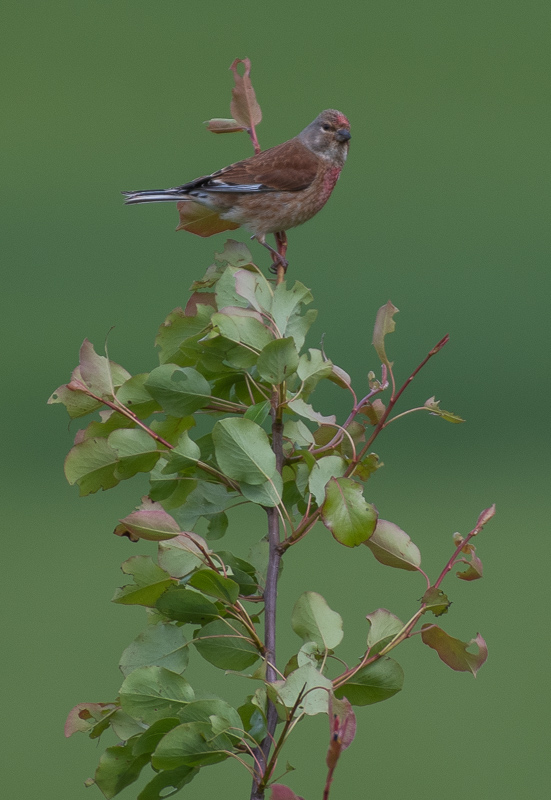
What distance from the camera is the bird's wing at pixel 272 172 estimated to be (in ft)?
3.83

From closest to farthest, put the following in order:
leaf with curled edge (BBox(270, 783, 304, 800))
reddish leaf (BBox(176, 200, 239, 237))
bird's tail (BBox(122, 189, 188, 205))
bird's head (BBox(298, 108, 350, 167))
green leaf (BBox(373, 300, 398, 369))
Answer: leaf with curled edge (BBox(270, 783, 304, 800)) → green leaf (BBox(373, 300, 398, 369)) → reddish leaf (BBox(176, 200, 239, 237)) → bird's tail (BBox(122, 189, 188, 205)) → bird's head (BBox(298, 108, 350, 167))

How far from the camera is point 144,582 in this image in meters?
0.55

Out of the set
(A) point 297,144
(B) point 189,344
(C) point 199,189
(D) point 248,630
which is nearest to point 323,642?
(D) point 248,630

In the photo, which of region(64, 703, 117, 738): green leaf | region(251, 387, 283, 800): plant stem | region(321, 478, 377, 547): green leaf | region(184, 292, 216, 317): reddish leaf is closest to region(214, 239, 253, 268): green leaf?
region(184, 292, 216, 317): reddish leaf

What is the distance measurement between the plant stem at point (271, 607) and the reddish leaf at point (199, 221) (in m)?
0.24

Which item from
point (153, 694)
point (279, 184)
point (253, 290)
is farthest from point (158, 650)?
point (279, 184)

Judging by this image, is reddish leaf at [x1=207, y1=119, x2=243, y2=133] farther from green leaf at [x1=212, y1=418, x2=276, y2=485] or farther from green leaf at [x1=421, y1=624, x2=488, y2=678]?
green leaf at [x1=421, y1=624, x2=488, y2=678]

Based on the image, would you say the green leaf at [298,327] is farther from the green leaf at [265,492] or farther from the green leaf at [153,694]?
the green leaf at [153,694]

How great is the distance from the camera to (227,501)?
2.06ft

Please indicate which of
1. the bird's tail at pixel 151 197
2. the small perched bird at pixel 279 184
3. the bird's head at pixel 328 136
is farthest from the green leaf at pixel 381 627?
the bird's head at pixel 328 136

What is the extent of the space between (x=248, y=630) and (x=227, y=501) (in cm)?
10

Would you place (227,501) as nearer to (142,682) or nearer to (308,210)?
(142,682)

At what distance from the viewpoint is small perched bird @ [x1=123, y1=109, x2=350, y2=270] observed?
3.69 ft

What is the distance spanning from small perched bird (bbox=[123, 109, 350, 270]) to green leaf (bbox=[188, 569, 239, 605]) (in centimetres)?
55
